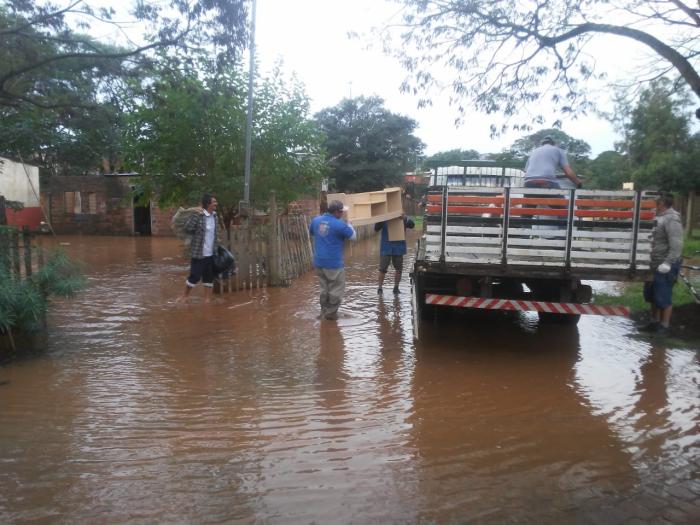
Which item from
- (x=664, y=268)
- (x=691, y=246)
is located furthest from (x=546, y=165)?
(x=691, y=246)

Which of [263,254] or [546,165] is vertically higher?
[546,165]

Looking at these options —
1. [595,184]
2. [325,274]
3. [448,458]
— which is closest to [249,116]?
[325,274]

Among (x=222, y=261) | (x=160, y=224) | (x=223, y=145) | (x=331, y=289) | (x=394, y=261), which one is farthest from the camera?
(x=160, y=224)

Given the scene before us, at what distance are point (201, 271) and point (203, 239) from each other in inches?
20.2

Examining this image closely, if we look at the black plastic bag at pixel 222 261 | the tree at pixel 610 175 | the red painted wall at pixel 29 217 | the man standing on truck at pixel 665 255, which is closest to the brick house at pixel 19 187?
the red painted wall at pixel 29 217

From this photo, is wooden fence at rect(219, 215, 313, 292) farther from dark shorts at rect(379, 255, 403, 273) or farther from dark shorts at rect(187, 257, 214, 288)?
dark shorts at rect(379, 255, 403, 273)

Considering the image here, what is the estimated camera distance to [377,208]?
372 inches

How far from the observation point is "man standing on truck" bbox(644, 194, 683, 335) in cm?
688

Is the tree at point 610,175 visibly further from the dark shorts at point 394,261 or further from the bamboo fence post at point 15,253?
the bamboo fence post at point 15,253

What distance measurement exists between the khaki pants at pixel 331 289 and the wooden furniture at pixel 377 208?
3.21ft

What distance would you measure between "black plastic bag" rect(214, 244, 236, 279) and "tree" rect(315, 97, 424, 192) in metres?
25.7

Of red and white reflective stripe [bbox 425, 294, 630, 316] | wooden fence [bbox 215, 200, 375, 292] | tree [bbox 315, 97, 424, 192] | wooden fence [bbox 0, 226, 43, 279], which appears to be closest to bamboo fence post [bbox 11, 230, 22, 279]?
wooden fence [bbox 0, 226, 43, 279]

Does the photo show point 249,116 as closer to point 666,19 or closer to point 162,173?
point 162,173

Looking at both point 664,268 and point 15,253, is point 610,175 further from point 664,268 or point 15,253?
point 15,253
